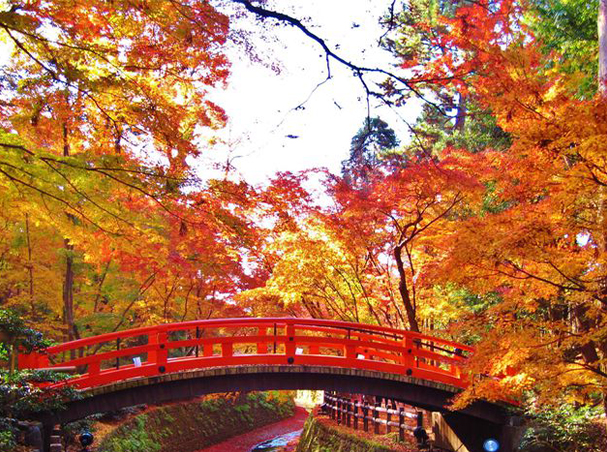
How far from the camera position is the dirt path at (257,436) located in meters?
18.9

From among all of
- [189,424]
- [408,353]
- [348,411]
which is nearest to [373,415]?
[348,411]

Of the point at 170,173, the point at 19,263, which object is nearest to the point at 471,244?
the point at 170,173

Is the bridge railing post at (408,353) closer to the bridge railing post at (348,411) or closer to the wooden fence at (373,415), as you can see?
the wooden fence at (373,415)

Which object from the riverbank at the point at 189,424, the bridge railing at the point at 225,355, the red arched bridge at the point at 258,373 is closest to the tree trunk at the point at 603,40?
the bridge railing at the point at 225,355

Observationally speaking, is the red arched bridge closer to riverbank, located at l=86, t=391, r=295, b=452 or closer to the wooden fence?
the wooden fence

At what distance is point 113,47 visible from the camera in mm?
7027

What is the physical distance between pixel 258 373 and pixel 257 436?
41.7 ft

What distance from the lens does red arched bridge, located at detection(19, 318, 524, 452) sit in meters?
9.21

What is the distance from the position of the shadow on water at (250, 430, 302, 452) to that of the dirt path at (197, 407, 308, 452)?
0.28m

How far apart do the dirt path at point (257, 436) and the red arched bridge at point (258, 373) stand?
9.39m

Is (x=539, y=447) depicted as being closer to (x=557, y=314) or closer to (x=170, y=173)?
(x=557, y=314)

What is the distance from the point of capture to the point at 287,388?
10.1 m

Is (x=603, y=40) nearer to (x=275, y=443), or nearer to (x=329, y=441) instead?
(x=329, y=441)

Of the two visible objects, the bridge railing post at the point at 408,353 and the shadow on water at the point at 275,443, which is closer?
the bridge railing post at the point at 408,353
